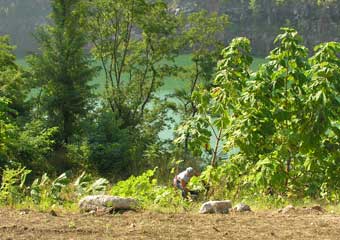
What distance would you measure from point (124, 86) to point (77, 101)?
456 centimetres

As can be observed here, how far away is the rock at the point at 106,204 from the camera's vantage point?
17.6 ft

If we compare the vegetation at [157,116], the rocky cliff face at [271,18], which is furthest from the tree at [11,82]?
the rocky cliff face at [271,18]

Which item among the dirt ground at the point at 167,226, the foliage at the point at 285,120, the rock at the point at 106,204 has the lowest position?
the dirt ground at the point at 167,226

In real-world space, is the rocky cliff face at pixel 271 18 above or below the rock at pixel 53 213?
above

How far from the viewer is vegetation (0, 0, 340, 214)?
6789 mm

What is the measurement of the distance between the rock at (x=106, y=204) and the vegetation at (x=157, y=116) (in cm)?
51

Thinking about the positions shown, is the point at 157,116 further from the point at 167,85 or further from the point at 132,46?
the point at 167,85

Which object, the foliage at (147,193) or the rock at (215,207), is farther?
the foliage at (147,193)

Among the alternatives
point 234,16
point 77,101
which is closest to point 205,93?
point 77,101

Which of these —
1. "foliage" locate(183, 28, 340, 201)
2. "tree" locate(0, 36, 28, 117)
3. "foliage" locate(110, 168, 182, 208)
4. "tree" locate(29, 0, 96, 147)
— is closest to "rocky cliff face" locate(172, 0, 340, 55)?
"tree" locate(0, 36, 28, 117)

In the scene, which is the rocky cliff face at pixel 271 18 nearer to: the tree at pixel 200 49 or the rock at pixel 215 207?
the tree at pixel 200 49

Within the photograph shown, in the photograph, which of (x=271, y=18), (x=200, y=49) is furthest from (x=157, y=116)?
(x=271, y=18)

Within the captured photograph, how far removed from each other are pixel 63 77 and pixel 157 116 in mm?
6314

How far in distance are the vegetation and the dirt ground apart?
0.87 metres
